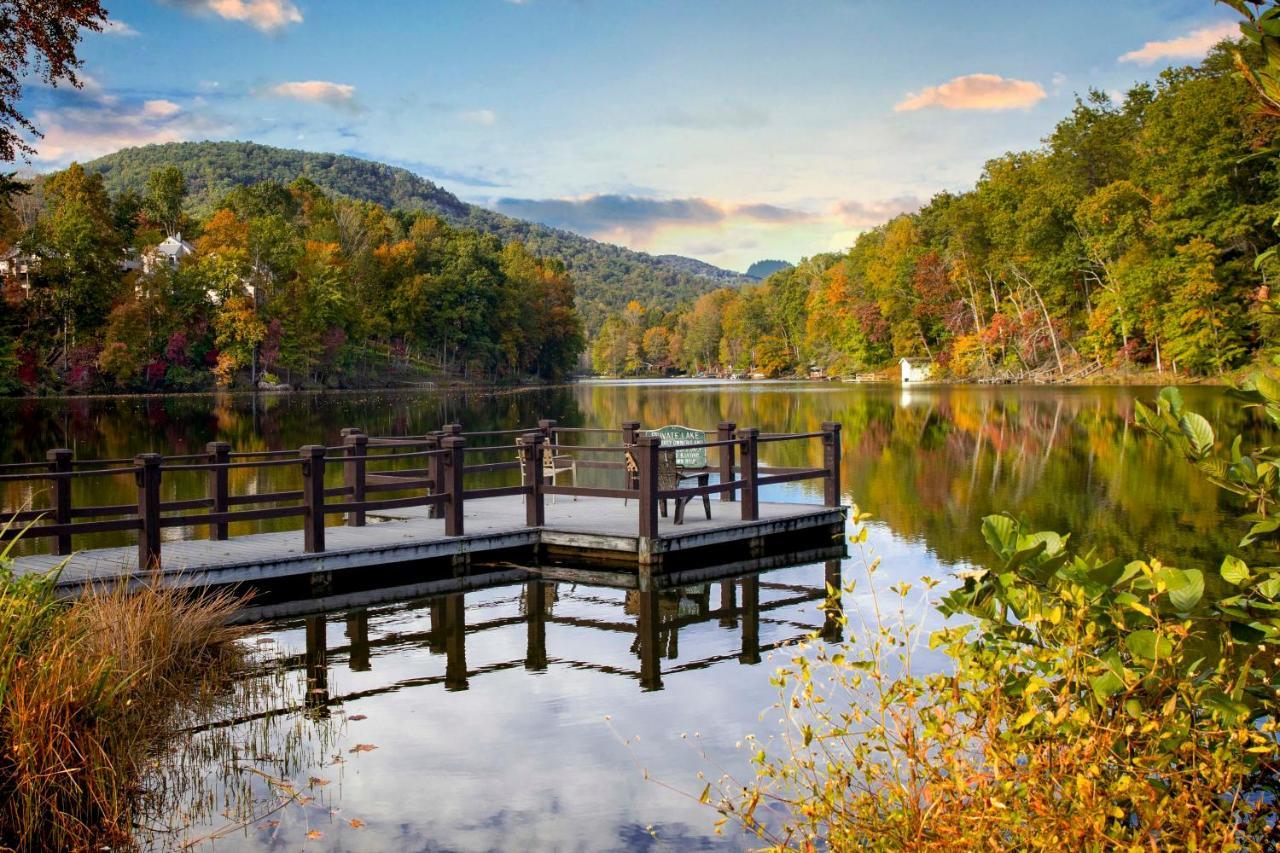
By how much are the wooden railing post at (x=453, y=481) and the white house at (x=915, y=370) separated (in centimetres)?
7770

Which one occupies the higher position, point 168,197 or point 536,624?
point 168,197

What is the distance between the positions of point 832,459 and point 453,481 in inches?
223

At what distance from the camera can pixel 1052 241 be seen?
6712 cm

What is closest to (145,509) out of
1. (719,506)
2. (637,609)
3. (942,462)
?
(637,609)

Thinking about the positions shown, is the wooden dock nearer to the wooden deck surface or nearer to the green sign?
the wooden deck surface

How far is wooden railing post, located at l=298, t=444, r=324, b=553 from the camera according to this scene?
38.4ft

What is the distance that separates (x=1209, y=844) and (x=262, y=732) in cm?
585

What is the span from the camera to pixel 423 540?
12.8 m

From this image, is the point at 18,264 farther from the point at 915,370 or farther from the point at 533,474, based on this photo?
the point at 915,370

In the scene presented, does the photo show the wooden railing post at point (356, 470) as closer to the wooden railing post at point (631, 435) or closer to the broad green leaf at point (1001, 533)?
the wooden railing post at point (631, 435)

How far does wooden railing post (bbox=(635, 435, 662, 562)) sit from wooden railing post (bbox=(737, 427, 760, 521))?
162 centimetres

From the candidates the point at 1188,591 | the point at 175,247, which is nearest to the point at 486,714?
the point at 1188,591

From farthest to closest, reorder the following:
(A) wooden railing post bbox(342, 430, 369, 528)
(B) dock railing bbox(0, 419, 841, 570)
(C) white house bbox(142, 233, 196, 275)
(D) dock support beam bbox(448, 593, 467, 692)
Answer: (C) white house bbox(142, 233, 196, 275) < (A) wooden railing post bbox(342, 430, 369, 528) < (B) dock railing bbox(0, 419, 841, 570) < (D) dock support beam bbox(448, 593, 467, 692)

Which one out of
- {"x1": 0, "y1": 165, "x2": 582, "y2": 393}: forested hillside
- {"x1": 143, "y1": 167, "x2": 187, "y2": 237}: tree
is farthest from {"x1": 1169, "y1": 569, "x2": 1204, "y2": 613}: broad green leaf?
{"x1": 143, "y1": 167, "x2": 187, "y2": 237}: tree
